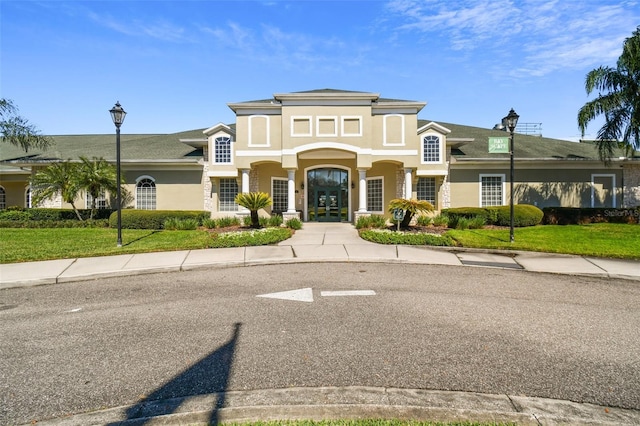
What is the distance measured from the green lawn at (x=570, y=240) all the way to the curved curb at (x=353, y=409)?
9.33 m

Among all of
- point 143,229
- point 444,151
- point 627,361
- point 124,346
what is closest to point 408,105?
point 444,151

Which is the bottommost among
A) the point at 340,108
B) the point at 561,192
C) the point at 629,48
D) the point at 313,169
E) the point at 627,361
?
the point at 627,361

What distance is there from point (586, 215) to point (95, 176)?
27.3m

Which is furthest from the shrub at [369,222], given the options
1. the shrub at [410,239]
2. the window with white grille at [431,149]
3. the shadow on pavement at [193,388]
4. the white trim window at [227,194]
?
the shadow on pavement at [193,388]

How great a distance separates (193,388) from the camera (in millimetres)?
3443

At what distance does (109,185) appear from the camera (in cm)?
1875

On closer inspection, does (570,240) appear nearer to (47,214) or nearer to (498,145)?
(498,145)

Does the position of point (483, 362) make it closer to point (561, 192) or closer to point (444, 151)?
point (444, 151)

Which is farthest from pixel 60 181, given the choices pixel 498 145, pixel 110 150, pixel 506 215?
pixel 506 215

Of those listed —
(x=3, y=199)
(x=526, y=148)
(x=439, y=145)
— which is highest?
(x=526, y=148)

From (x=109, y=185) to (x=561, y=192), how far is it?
26.8m

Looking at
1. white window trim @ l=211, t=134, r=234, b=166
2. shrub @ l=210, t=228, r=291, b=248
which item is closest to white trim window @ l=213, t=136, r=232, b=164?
white window trim @ l=211, t=134, r=234, b=166

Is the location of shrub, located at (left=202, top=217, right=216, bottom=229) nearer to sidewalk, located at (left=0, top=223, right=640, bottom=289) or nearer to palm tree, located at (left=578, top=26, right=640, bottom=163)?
sidewalk, located at (left=0, top=223, right=640, bottom=289)

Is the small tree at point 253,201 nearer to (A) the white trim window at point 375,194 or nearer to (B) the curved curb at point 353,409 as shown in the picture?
(A) the white trim window at point 375,194
